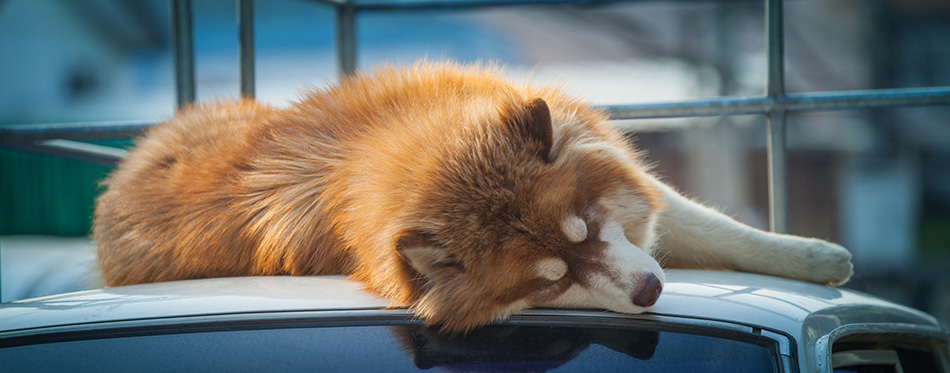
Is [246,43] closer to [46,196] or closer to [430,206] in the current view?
[430,206]

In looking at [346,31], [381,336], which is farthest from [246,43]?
[381,336]

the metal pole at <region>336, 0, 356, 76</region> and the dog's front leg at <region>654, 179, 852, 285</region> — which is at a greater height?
the metal pole at <region>336, 0, 356, 76</region>

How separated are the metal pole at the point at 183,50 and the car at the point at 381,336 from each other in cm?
A: 152

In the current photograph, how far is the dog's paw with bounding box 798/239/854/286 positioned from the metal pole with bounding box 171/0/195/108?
2266mm

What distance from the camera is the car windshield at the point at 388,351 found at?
130cm

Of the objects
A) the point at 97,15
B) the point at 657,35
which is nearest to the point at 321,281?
the point at 657,35

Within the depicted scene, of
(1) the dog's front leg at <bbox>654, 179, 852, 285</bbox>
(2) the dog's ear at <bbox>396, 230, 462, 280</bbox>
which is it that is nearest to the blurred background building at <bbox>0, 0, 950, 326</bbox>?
(1) the dog's front leg at <bbox>654, 179, 852, 285</bbox>

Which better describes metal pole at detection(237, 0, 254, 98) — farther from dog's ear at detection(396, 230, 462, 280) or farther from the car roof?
dog's ear at detection(396, 230, 462, 280)

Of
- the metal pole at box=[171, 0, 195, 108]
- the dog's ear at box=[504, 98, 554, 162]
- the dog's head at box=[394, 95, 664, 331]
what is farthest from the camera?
the metal pole at box=[171, 0, 195, 108]

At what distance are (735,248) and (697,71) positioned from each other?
378 inches

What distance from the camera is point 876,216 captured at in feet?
40.1

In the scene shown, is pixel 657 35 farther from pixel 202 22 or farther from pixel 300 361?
pixel 300 361

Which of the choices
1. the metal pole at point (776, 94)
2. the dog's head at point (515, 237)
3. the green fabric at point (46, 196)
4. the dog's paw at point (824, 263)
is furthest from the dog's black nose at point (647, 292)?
the green fabric at point (46, 196)

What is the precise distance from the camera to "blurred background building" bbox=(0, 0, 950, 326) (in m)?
9.27
